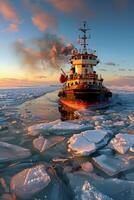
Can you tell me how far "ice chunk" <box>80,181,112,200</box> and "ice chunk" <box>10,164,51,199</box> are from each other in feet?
3.23

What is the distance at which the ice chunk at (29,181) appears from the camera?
533 cm

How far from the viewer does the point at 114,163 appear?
7.08m

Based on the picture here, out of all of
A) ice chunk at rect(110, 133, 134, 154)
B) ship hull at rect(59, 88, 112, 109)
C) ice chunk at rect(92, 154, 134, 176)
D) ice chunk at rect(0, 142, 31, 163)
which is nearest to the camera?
ice chunk at rect(92, 154, 134, 176)

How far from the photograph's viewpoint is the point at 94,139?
910cm

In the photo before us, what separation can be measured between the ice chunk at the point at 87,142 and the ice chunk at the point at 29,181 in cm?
197

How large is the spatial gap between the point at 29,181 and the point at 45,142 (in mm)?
3436

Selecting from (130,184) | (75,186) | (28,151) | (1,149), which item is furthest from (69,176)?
(1,149)

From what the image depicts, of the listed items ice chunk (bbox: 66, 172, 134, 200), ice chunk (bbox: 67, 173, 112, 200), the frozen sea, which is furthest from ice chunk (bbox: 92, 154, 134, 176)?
ice chunk (bbox: 67, 173, 112, 200)

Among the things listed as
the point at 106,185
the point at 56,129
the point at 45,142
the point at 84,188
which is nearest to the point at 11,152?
the point at 45,142

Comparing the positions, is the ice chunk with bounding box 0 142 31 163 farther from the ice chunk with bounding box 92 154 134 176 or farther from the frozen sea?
the ice chunk with bounding box 92 154 134 176

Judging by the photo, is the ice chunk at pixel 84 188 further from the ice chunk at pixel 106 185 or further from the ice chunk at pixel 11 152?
the ice chunk at pixel 11 152

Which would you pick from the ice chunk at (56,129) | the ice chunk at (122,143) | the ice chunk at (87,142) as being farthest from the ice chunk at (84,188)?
the ice chunk at (56,129)

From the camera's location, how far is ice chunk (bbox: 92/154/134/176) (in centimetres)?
660

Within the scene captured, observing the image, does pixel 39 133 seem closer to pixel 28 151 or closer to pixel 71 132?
pixel 71 132
